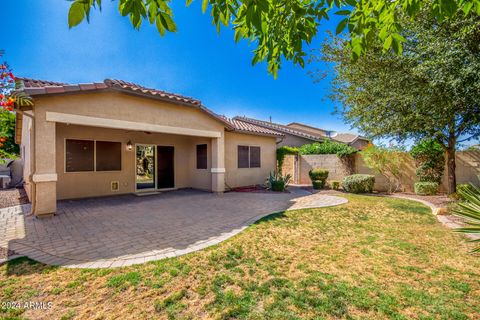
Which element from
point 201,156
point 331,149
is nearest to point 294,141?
point 331,149

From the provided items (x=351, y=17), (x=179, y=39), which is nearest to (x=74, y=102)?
(x=179, y=39)

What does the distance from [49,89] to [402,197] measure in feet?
49.5

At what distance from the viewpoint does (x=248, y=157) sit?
45.5 ft

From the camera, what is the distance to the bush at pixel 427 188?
36.3 feet

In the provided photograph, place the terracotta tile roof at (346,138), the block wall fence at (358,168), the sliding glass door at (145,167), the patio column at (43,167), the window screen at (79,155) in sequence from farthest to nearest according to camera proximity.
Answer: the terracotta tile roof at (346,138) < the sliding glass door at (145,167) < the block wall fence at (358,168) < the window screen at (79,155) < the patio column at (43,167)

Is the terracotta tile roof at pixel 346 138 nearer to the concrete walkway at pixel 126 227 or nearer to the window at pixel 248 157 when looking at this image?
the window at pixel 248 157

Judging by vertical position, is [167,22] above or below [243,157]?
above

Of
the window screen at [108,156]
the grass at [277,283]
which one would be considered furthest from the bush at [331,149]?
the window screen at [108,156]

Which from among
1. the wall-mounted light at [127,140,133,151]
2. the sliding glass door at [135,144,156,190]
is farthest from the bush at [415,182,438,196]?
the wall-mounted light at [127,140,133,151]

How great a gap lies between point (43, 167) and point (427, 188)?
1639 centimetres

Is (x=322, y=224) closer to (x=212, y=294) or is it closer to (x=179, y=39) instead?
(x=212, y=294)

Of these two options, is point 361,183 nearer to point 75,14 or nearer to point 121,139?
point 121,139

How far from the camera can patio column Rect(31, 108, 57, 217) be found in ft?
21.0

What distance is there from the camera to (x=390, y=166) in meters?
12.8
